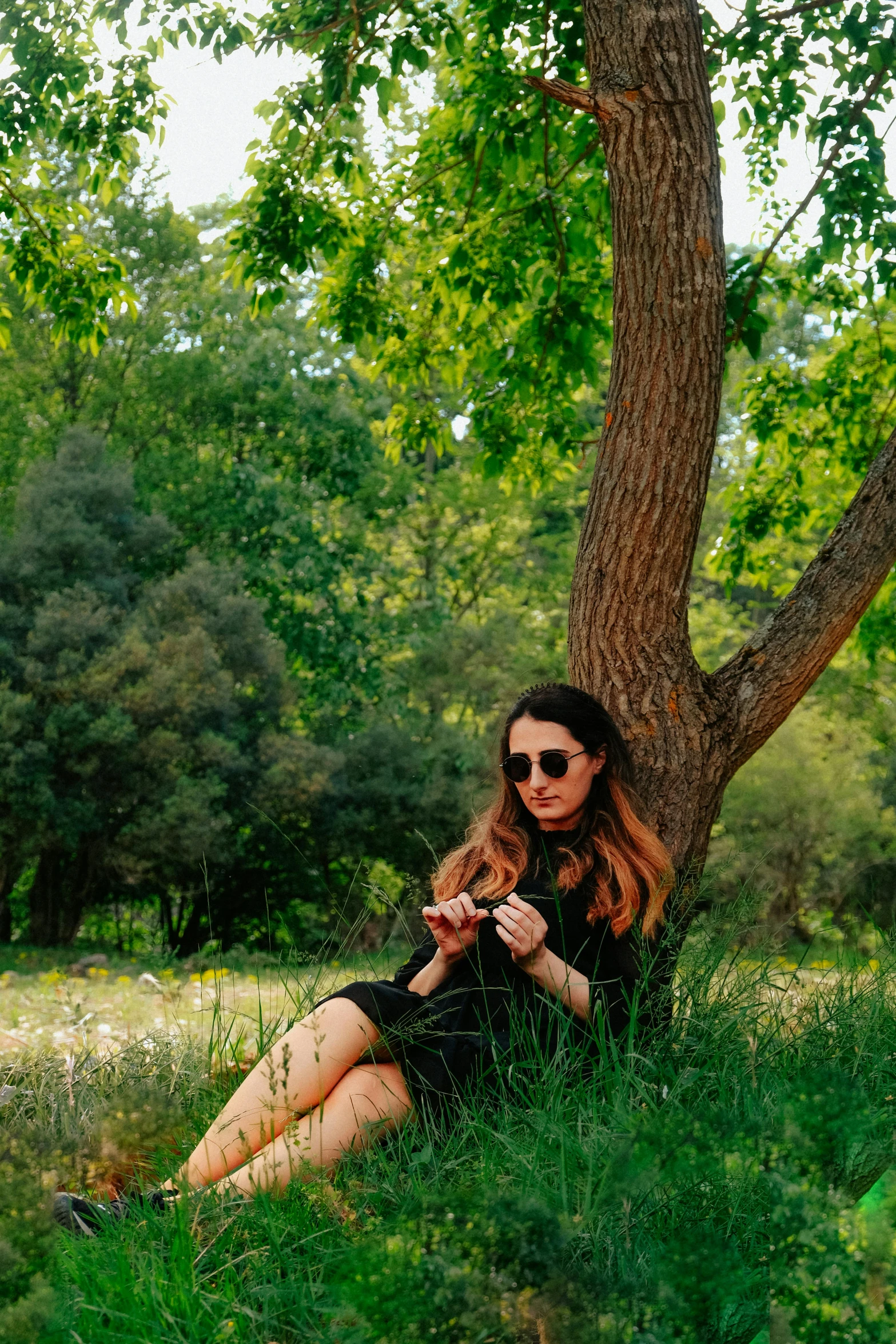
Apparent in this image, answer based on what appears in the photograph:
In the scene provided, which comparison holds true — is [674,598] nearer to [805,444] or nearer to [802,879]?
[805,444]

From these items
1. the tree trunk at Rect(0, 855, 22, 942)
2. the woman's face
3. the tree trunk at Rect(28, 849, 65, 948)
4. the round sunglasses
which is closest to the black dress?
the woman's face

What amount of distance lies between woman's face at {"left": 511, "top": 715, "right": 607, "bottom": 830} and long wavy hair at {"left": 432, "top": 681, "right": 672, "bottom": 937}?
0.02 metres

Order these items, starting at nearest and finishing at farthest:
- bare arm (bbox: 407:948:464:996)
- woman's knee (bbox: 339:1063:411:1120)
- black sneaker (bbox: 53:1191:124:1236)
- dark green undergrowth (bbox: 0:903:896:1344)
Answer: dark green undergrowth (bbox: 0:903:896:1344), black sneaker (bbox: 53:1191:124:1236), woman's knee (bbox: 339:1063:411:1120), bare arm (bbox: 407:948:464:996)

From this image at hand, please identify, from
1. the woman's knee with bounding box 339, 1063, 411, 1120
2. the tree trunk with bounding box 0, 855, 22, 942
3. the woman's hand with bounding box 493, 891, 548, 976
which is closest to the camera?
the woman's knee with bounding box 339, 1063, 411, 1120

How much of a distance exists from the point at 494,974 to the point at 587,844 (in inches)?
20.6

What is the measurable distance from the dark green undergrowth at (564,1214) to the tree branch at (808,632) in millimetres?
865

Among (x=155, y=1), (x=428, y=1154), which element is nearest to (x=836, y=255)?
(x=155, y=1)

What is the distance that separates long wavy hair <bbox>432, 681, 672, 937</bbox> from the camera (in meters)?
3.31

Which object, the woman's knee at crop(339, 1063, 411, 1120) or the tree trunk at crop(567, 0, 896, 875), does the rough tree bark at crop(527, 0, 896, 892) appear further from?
the woman's knee at crop(339, 1063, 411, 1120)

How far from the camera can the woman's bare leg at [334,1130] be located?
8.19 ft

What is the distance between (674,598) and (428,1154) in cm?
197

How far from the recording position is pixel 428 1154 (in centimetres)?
257

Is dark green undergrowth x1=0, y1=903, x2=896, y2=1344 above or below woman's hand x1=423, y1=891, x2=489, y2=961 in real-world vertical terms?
below

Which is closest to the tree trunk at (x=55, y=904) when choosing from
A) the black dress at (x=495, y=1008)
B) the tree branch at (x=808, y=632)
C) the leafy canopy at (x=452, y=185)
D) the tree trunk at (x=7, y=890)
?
the tree trunk at (x=7, y=890)
